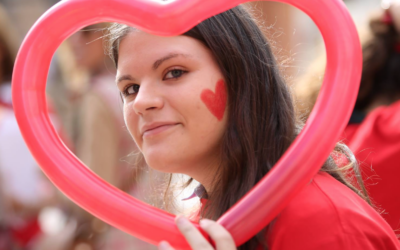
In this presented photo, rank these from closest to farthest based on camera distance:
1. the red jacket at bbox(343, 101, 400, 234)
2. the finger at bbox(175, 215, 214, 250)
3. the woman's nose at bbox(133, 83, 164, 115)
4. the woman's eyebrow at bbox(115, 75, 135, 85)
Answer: the finger at bbox(175, 215, 214, 250), the woman's nose at bbox(133, 83, 164, 115), the woman's eyebrow at bbox(115, 75, 135, 85), the red jacket at bbox(343, 101, 400, 234)

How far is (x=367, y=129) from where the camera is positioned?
3.06m

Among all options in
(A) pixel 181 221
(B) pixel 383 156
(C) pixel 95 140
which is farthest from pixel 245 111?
(C) pixel 95 140

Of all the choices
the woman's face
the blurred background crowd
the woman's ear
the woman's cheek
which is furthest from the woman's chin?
the woman's ear

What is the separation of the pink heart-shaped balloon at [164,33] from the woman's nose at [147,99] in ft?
0.63

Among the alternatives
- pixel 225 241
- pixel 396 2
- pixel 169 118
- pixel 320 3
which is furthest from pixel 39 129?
pixel 396 2

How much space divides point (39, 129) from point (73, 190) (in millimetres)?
223

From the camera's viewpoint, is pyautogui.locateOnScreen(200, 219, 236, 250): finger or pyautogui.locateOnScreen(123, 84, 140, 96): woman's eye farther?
pyautogui.locateOnScreen(123, 84, 140, 96): woman's eye

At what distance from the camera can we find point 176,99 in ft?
5.86

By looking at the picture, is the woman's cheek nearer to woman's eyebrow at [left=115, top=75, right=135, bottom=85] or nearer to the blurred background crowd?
woman's eyebrow at [left=115, top=75, right=135, bottom=85]

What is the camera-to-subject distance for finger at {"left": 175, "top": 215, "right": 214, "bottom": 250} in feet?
5.02

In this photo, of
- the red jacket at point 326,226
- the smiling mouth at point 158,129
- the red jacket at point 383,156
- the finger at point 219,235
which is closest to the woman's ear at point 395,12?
the red jacket at point 383,156

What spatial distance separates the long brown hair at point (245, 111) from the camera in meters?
1.85

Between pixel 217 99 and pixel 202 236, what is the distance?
497 mm

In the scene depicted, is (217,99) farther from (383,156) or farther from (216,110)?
(383,156)
